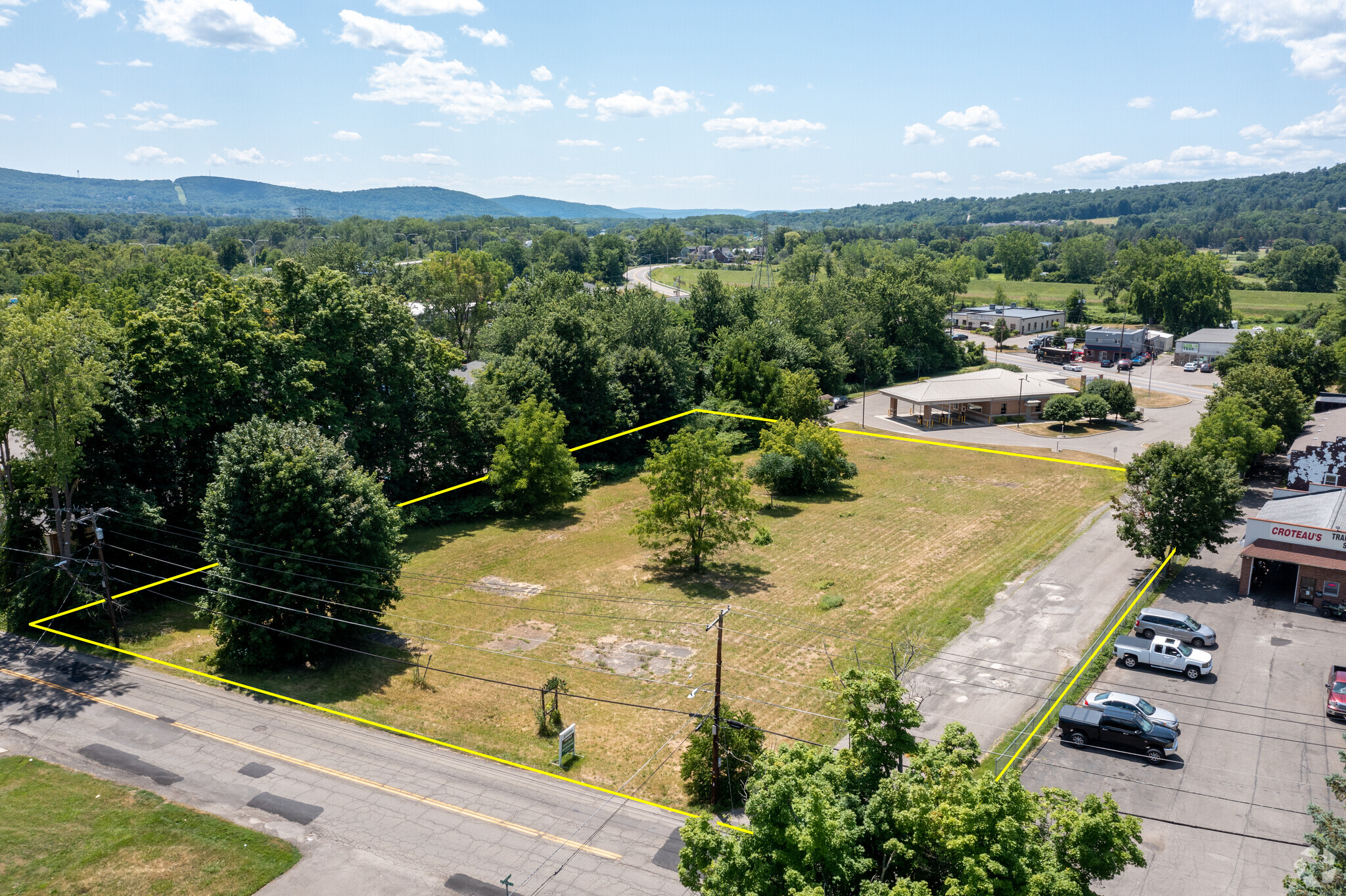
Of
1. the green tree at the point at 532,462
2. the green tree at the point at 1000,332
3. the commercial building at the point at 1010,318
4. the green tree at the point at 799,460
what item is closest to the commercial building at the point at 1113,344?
the green tree at the point at 1000,332

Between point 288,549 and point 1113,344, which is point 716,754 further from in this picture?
point 1113,344

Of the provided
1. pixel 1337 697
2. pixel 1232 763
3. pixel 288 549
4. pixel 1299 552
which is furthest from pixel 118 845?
pixel 1299 552

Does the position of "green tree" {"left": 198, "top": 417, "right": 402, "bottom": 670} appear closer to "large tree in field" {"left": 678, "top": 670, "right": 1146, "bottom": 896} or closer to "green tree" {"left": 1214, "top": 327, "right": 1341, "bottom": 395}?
"large tree in field" {"left": 678, "top": 670, "right": 1146, "bottom": 896}

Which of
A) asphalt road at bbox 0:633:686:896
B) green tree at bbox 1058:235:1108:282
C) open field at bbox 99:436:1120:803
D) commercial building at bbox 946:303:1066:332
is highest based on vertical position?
green tree at bbox 1058:235:1108:282

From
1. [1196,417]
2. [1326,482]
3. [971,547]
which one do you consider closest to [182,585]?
[971,547]

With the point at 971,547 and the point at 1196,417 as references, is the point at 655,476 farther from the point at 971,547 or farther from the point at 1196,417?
the point at 1196,417

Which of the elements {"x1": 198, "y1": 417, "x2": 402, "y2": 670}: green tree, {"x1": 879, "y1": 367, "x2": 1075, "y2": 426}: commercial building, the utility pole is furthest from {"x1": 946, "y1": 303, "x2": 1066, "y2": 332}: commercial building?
the utility pole

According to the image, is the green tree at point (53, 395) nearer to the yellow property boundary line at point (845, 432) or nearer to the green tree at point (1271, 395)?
the yellow property boundary line at point (845, 432)

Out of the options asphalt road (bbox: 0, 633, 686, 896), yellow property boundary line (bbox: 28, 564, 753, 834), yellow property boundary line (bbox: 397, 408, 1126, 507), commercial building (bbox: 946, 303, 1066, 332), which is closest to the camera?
asphalt road (bbox: 0, 633, 686, 896)

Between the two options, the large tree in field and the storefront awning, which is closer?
the large tree in field
